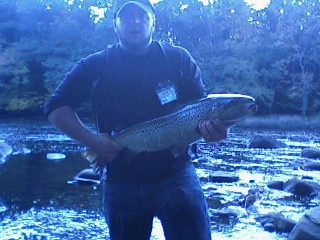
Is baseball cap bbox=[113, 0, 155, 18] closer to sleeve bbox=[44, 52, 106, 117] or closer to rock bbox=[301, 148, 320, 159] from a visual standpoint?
sleeve bbox=[44, 52, 106, 117]

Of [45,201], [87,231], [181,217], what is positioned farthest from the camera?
[45,201]

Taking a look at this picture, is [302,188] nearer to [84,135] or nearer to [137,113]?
[137,113]

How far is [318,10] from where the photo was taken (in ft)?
97.4

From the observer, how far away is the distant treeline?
28500mm

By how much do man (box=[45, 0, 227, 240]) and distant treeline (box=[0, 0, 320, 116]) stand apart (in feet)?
84.4

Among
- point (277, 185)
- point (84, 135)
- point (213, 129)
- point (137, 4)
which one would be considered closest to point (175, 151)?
point (213, 129)

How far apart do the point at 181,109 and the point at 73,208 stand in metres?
4.29

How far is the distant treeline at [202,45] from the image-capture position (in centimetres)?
2850

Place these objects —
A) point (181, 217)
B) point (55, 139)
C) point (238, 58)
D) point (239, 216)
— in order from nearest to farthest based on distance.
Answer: point (181, 217)
point (239, 216)
point (55, 139)
point (238, 58)

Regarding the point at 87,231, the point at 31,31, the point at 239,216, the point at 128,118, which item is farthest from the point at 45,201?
the point at 31,31

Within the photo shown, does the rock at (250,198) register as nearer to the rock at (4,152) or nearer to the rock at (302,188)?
the rock at (302,188)

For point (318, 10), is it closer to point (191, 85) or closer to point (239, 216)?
point (239, 216)

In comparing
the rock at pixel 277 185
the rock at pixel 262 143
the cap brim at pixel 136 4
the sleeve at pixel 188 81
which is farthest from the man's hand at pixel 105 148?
the rock at pixel 262 143

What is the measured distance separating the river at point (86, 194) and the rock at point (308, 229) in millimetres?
373
